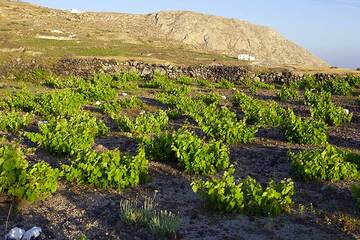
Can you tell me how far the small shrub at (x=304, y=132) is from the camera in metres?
12.6

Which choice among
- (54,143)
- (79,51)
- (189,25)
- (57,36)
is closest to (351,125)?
(54,143)

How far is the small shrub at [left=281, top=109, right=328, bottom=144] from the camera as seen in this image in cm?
1263

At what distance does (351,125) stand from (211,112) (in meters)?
4.64

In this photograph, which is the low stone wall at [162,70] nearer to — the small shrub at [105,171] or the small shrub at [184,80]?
the small shrub at [184,80]

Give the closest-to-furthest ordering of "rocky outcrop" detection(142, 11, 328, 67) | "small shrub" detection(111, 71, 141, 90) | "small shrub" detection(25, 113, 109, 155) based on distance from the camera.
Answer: "small shrub" detection(25, 113, 109, 155), "small shrub" detection(111, 71, 141, 90), "rocky outcrop" detection(142, 11, 328, 67)

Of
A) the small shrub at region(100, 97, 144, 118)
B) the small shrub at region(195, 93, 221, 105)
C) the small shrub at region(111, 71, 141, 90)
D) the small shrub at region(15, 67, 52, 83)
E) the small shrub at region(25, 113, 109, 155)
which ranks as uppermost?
the small shrub at region(25, 113, 109, 155)

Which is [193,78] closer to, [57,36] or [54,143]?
[57,36]

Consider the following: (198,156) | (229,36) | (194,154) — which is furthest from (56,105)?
(229,36)

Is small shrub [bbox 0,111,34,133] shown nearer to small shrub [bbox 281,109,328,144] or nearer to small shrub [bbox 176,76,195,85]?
small shrub [bbox 281,109,328,144]

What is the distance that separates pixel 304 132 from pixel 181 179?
4485 mm

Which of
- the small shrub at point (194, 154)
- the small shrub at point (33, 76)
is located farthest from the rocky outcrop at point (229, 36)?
the small shrub at point (194, 154)

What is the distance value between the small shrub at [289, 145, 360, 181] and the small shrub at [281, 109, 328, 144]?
2.72 m

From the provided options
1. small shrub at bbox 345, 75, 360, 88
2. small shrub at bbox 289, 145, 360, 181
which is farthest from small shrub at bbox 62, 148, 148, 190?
small shrub at bbox 345, 75, 360, 88

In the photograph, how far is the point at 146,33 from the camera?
172 ft
